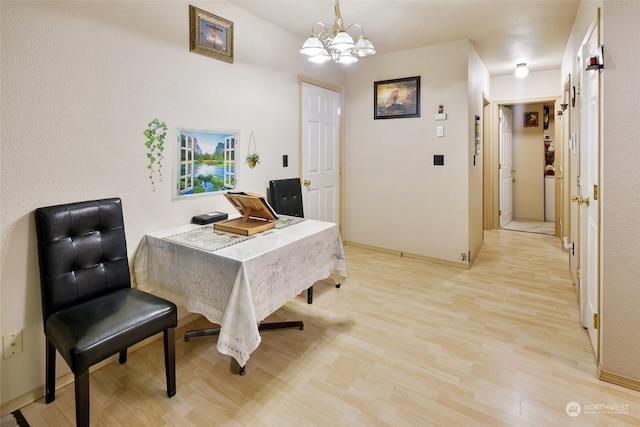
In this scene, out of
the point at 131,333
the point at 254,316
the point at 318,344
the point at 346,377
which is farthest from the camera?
the point at 318,344

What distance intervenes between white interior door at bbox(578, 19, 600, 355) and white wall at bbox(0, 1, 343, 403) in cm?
249

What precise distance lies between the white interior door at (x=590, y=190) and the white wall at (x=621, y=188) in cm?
11

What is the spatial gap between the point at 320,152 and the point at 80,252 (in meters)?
2.72

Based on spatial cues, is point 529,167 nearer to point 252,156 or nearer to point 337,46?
point 252,156

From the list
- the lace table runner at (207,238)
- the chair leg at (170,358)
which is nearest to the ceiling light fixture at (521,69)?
the lace table runner at (207,238)

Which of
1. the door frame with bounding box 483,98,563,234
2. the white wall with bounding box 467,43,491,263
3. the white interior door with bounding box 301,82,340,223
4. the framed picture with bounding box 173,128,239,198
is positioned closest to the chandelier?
the framed picture with bounding box 173,128,239,198

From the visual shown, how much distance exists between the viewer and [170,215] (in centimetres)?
243

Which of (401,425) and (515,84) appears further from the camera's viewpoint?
(515,84)

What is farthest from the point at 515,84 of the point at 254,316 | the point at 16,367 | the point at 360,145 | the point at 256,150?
the point at 16,367

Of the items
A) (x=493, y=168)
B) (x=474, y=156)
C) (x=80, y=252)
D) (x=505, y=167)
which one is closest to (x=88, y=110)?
(x=80, y=252)

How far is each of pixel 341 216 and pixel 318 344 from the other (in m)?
2.42

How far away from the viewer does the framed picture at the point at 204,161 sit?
2467 mm

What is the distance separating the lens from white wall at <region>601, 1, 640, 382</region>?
→ 5.67 feet

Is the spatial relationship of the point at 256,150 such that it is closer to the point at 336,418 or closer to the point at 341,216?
the point at 341,216
